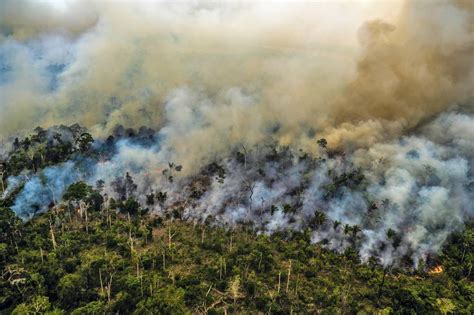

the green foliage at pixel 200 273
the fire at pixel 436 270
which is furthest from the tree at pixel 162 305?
the fire at pixel 436 270

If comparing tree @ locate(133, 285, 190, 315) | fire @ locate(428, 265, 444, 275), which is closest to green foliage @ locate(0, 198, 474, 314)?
tree @ locate(133, 285, 190, 315)

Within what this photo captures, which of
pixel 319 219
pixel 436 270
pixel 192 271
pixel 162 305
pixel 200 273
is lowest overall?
pixel 436 270

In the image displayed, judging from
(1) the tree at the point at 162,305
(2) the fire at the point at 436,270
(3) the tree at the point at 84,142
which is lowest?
(2) the fire at the point at 436,270

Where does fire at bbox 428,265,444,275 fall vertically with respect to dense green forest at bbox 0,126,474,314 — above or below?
below

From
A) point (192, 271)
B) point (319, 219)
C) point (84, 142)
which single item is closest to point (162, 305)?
point (192, 271)

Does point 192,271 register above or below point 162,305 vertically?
below

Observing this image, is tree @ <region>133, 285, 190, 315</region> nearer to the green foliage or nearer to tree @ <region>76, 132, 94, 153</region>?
the green foliage

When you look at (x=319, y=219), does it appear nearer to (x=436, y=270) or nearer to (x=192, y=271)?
(x=436, y=270)

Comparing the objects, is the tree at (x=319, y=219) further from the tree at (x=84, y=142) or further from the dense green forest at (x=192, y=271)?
the tree at (x=84, y=142)

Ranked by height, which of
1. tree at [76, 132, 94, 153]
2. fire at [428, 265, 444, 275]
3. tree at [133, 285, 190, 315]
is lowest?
fire at [428, 265, 444, 275]
